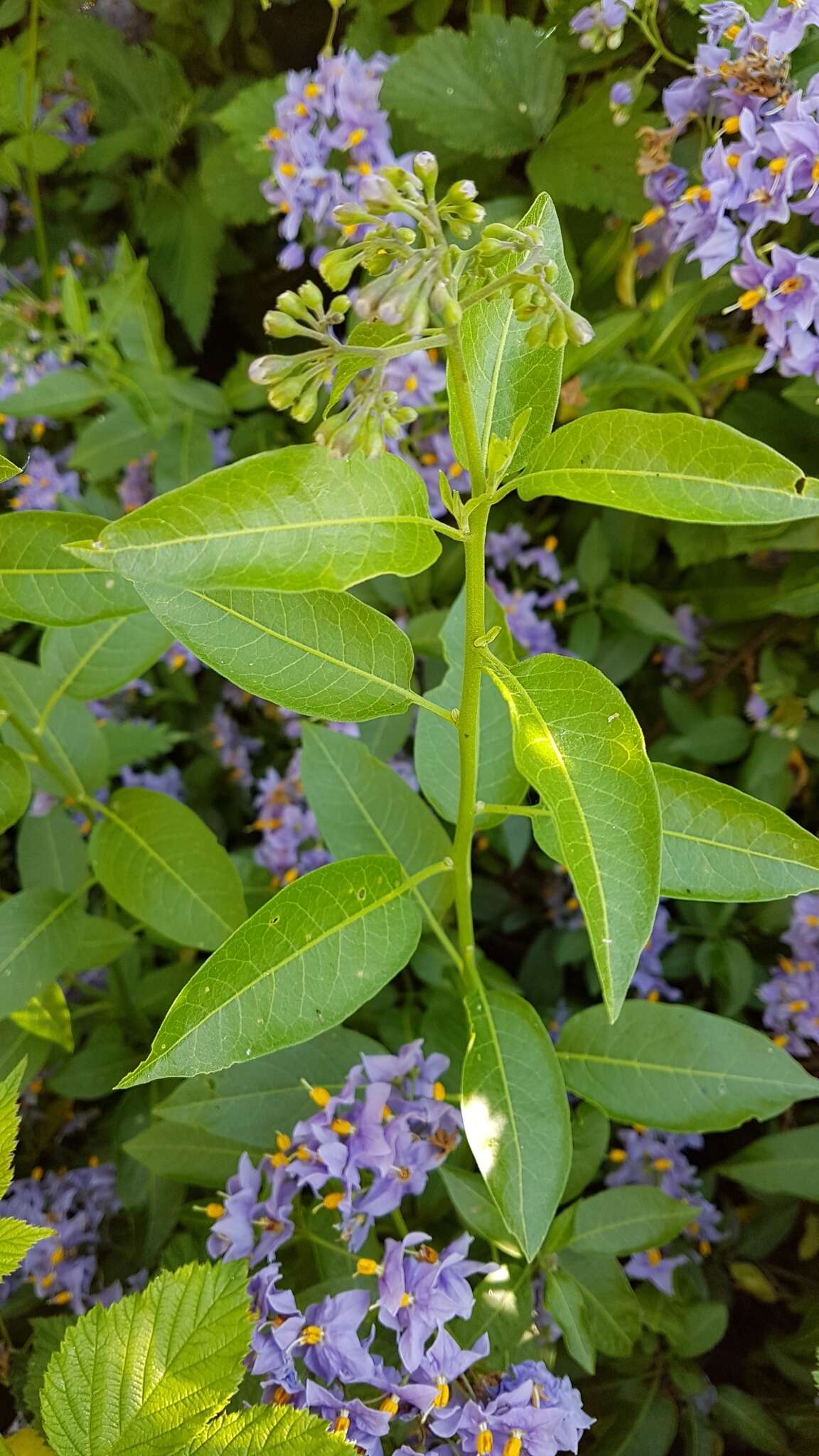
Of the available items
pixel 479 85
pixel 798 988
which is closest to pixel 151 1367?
pixel 798 988

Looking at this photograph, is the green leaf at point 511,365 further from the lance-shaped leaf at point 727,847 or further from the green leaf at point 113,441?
the green leaf at point 113,441

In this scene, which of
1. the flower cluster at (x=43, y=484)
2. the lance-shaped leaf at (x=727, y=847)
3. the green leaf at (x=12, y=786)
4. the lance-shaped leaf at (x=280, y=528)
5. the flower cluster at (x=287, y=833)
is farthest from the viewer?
the flower cluster at (x=43, y=484)

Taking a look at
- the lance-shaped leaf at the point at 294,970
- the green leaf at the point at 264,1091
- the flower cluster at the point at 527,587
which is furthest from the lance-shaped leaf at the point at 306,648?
the flower cluster at the point at 527,587

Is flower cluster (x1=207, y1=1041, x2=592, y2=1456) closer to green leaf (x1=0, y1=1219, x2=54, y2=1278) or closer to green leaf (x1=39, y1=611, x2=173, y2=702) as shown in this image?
green leaf (x1=0, y1=1219, x2=54, y2=1278)

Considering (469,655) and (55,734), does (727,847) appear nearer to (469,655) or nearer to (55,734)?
(469,655)

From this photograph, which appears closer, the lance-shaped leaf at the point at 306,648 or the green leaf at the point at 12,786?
the lance-shaped leaf at the point at 306,648

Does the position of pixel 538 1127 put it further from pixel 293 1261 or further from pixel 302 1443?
pixel 293 1261

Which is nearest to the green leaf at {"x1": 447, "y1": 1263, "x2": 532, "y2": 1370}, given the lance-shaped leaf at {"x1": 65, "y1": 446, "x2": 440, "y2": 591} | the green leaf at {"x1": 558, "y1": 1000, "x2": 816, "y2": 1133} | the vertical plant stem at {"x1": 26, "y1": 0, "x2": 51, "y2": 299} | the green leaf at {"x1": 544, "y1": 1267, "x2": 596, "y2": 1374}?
the green leaf at {"x1": 544, "y1": 1267, "x2": 596, "y2": 1374}
